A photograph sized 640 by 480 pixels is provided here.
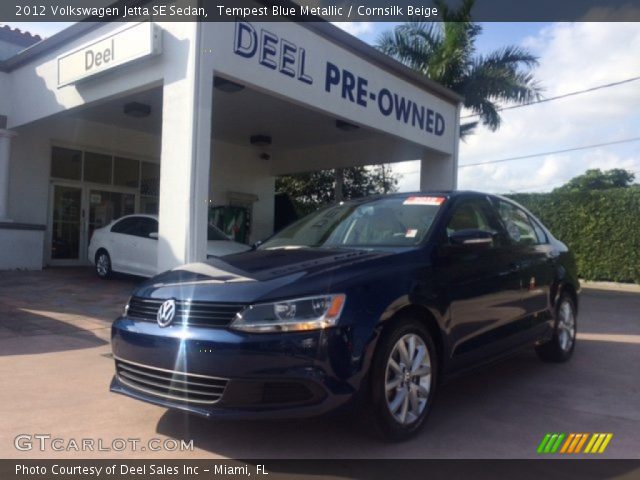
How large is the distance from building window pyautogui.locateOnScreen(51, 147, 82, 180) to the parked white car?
8.13ft

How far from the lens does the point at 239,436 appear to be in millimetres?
3598

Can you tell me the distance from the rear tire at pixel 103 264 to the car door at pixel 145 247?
80 cm

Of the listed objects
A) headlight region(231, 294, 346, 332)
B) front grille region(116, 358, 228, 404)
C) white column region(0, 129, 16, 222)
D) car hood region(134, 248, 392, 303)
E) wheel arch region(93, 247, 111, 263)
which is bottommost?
front grille region(116, 358, 228, 404)

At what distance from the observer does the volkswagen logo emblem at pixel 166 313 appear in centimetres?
342

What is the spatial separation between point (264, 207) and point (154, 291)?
1455cm

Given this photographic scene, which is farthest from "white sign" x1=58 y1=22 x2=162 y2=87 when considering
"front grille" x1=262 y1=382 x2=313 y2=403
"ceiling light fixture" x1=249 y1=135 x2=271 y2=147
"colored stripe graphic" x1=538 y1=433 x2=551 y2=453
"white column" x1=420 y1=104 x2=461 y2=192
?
"white column" x1=420 y1=104 x2=461 y2=192

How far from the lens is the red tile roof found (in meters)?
15.3

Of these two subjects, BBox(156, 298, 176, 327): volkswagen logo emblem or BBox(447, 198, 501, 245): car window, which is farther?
BBox(447, 198, 501, 245): car window

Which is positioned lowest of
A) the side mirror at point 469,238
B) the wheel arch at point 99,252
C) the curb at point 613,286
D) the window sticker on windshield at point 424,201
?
the curb at point 613,286

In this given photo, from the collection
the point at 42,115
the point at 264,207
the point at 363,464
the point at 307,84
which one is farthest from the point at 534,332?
the point at 264,207

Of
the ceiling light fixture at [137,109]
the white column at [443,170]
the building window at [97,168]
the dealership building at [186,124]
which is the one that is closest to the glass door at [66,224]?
the dealership building at [186,124]

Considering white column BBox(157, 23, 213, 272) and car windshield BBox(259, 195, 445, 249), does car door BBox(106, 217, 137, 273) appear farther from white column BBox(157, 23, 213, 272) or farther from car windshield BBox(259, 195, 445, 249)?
car windshield BBox(259, 195, 445, 249)

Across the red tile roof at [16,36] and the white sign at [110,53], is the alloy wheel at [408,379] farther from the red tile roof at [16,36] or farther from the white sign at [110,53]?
the red tile roof at [16,36]

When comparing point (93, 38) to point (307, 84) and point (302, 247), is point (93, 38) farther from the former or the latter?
point (302, 247)
